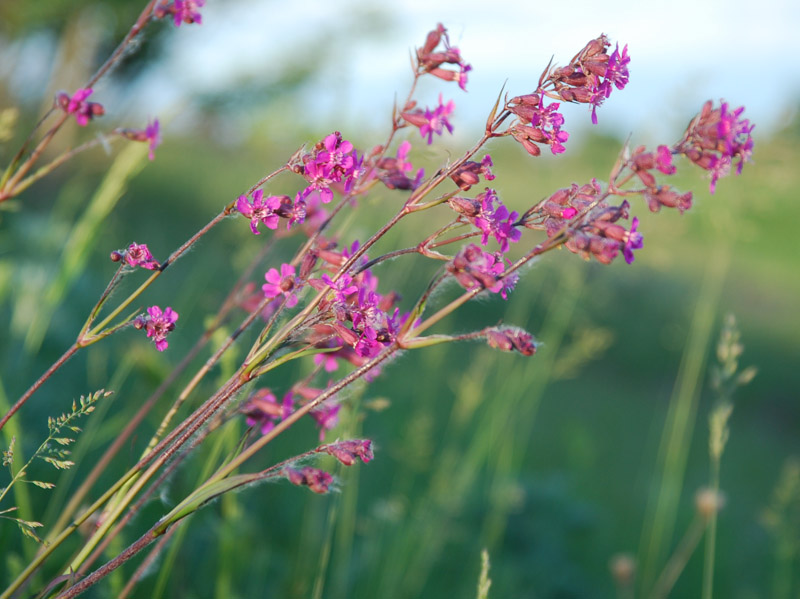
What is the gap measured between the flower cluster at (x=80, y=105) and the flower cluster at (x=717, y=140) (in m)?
0.59

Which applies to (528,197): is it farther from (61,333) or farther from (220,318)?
(220,318)

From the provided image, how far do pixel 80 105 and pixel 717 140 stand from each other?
631 mm

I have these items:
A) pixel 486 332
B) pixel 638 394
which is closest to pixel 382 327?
pixel 486 332

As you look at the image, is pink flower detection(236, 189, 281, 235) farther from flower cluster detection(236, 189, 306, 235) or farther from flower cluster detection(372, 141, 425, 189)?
flower cluster detection(372, 141, 425, 189)

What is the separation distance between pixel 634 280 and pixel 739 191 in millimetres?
4068

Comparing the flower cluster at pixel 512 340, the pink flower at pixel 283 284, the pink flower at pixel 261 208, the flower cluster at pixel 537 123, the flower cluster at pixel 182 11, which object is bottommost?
the flower cluster at pixel 512 340

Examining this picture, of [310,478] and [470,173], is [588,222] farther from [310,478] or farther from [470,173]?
[310,478]

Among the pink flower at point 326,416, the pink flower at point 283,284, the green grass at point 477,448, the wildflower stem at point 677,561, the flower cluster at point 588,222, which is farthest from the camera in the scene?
the wildflower stem at point 677,561

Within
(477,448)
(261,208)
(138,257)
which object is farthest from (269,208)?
(477,448)

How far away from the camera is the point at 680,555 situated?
6.98 feet

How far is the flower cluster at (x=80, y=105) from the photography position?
73cm

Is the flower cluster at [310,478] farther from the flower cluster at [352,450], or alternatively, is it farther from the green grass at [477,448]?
the green grass at [477,448]

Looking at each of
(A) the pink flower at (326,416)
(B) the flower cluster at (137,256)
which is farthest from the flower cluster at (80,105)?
(A) the pink flower at (326,416)

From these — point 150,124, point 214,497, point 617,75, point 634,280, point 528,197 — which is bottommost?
point 214,497
